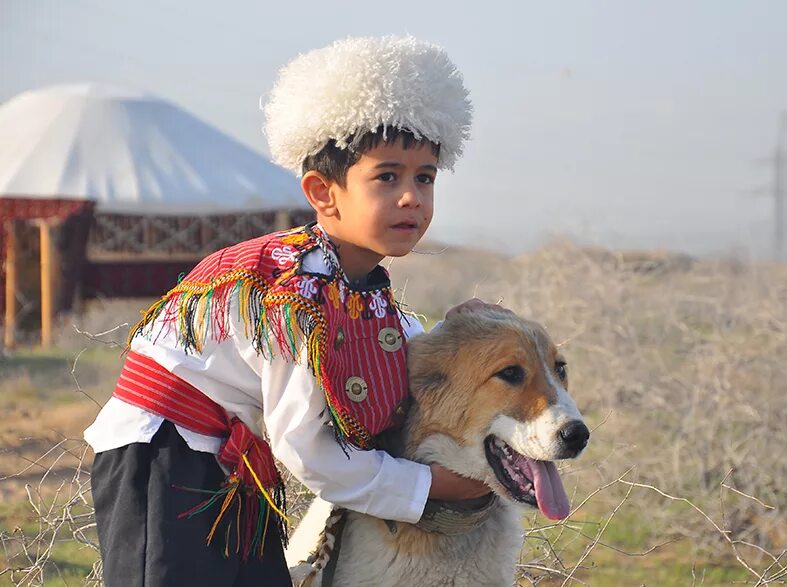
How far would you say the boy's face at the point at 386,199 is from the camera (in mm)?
2256

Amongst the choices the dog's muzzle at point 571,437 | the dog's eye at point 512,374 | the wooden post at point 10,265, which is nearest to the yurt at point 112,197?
the wooden post at point 10,265

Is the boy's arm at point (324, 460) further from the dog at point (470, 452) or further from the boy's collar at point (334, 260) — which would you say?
the boy's collar at point (334, 260)

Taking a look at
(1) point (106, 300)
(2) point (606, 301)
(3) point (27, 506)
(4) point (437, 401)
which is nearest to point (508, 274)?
Result: (2) point (606, 301)

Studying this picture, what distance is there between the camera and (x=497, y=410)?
2246 millimetres

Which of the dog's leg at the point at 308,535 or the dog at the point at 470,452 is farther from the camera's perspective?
the dog's leg at the point at 308,535

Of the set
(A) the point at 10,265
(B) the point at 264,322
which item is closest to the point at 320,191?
(B) the point at 264,322

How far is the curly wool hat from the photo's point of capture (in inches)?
87.0

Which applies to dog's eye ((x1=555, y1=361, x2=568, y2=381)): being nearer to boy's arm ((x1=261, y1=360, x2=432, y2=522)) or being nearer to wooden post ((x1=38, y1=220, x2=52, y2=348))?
boy's arm ((x1=261, y1=360, x2=432, y2=522))

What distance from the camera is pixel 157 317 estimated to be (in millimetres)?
2305

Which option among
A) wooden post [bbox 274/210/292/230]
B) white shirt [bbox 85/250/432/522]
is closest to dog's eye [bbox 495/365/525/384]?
white shirt [bbox 85/250/432/522]

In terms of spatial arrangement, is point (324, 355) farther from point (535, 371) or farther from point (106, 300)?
point (106, 300)

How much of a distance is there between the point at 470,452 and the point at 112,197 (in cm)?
1413

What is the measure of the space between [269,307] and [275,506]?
0.41m

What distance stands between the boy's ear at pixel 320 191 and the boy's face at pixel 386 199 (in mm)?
13
